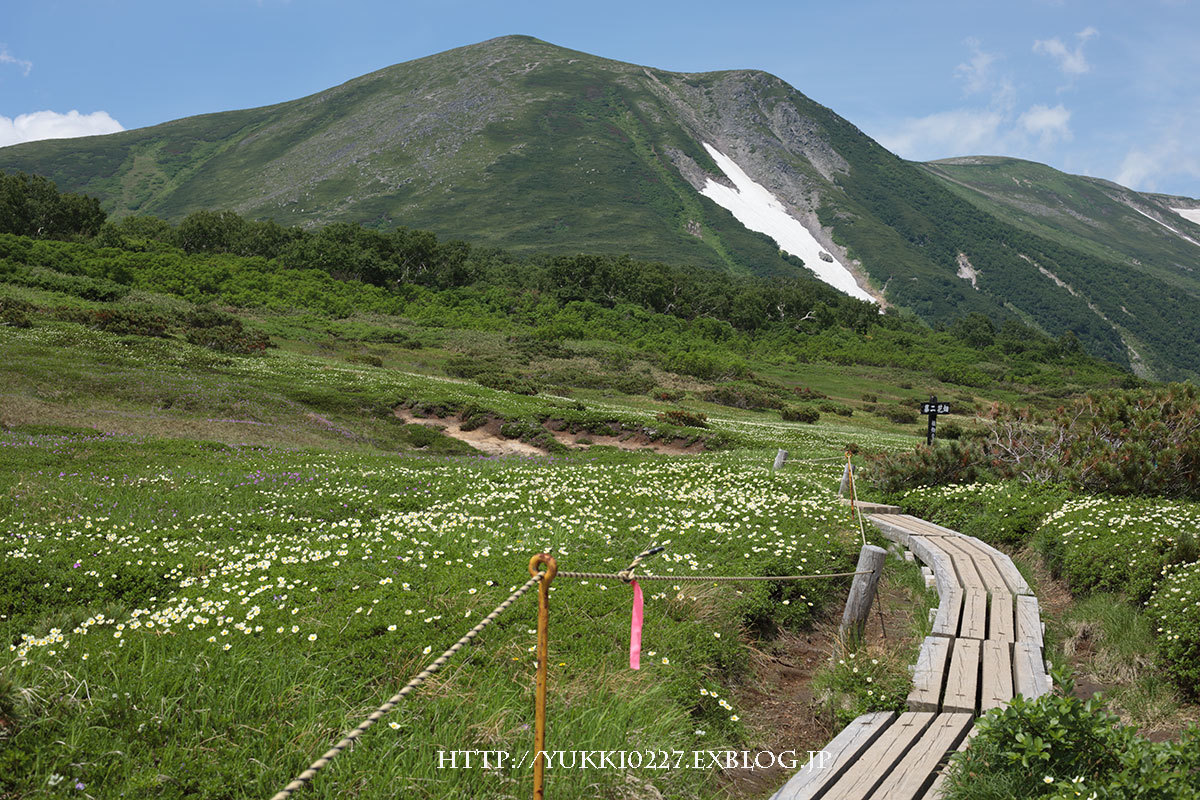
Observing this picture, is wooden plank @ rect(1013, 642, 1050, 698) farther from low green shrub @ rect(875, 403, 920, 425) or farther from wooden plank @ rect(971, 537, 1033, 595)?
low green shrub @ rect(875, 403, 920, 425)

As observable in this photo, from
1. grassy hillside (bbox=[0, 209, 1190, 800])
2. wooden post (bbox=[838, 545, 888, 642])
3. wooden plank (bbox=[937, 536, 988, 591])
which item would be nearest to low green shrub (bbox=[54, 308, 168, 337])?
grassy hillside (bbox=[0, 209, 1190, 800])

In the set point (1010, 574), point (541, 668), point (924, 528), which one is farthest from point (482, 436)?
point (541, 668)

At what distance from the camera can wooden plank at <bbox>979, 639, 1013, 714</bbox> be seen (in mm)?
6562

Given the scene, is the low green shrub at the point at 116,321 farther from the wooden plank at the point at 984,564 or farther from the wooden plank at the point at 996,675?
the wooden plank at the point at 996,675

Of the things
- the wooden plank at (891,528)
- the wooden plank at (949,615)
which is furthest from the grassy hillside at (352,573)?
the wooden plank at (949,615)

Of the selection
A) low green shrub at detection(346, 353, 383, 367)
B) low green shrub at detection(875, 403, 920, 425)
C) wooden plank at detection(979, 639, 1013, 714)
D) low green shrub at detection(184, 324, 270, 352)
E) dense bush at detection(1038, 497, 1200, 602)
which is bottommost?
low green shrub at detection(875, 403, 920, 425)

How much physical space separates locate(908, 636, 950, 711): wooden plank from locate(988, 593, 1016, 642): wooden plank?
746 millimetres

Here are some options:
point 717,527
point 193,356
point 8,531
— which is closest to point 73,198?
point 193,356

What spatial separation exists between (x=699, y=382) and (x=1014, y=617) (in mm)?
59238

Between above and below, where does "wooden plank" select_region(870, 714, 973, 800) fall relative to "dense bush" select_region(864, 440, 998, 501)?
below

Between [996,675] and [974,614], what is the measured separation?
5.40 feet

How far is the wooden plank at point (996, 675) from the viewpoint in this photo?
656cm

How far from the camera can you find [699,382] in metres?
67.5

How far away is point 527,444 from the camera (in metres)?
30.7
